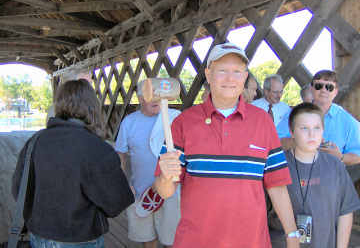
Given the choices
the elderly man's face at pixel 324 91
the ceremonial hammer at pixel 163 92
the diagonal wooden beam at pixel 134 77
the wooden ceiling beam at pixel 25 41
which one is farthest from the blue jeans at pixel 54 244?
the wooden ceiling beam at pixel 25 41

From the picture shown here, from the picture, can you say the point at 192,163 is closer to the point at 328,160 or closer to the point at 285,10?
the point at 328,160

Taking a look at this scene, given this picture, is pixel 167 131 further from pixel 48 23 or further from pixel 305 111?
pixel 48 23

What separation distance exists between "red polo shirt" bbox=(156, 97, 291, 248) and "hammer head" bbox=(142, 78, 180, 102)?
207 mm

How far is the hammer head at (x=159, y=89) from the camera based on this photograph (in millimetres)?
1285

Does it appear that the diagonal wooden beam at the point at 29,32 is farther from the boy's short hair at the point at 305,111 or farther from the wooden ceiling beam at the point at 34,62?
the boy's short hair at the point at 305,111

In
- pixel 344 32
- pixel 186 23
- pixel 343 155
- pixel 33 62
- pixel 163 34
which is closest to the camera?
pixel 343 155

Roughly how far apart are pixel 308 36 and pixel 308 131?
6.92ft

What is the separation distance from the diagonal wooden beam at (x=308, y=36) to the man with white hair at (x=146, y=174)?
1.70 m

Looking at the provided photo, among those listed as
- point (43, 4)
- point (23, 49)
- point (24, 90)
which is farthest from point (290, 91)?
point (24, 90)

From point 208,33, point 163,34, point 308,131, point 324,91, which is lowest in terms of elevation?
point 308,131

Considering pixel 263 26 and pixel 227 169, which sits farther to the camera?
pixel 263 26

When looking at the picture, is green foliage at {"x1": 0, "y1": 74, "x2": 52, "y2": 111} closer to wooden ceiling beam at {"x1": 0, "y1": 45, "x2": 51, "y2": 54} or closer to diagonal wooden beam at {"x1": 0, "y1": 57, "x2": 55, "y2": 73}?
diagonal wooden beam at {"x1": 0, "y1": 57, "x2": 55, "y2": 73}

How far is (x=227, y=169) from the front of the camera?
133 cm

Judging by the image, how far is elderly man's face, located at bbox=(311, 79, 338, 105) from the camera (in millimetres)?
2104
